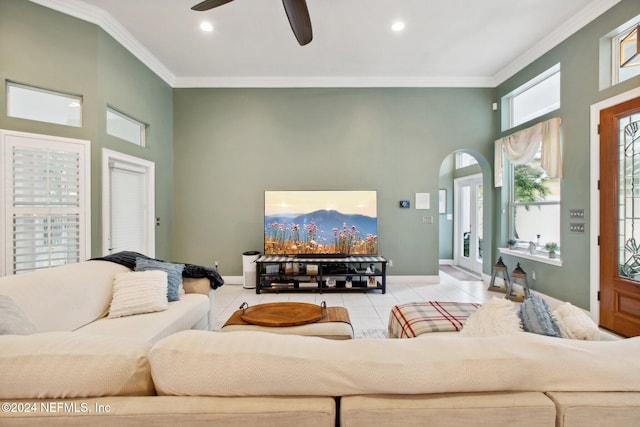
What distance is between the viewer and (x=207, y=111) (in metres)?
5.12

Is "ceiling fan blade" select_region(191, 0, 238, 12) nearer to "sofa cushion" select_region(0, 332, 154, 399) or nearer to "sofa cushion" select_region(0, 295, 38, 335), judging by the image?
"sofa cushion" select_region(0, 295, 38, 335)

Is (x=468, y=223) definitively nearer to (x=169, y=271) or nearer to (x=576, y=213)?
(x=576, y=213)

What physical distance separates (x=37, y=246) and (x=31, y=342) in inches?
109

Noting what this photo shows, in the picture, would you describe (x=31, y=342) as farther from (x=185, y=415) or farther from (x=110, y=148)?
(x=110, y=148)

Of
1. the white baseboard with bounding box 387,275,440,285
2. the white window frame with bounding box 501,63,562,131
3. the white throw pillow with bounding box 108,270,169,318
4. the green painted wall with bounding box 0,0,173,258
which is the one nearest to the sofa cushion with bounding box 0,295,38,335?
the white throw pillow with bounding box 108,270,169,318

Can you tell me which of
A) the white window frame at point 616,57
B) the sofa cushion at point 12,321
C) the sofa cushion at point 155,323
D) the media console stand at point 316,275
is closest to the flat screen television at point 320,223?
the media console stand at point 316,275

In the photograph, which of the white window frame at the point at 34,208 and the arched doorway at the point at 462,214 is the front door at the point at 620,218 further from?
the white window frame at the point at 34,208

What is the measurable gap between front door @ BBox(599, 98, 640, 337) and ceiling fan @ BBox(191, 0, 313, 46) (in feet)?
10.5

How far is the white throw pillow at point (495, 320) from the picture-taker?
4.57ft

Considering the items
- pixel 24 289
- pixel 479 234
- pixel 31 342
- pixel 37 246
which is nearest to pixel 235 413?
pixel 31 342

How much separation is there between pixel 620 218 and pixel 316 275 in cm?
365

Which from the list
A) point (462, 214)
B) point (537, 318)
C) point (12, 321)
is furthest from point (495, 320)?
point (462, 214)

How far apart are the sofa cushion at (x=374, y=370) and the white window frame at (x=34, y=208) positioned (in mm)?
3059

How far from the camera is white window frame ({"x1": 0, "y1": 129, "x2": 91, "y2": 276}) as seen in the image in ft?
9.15
